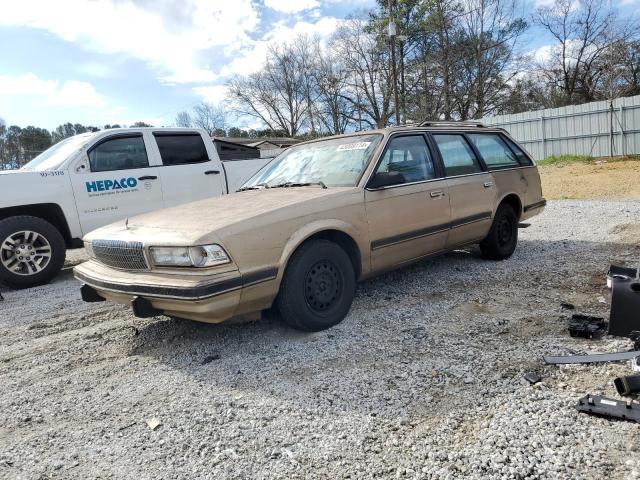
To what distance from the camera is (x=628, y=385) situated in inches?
94.3

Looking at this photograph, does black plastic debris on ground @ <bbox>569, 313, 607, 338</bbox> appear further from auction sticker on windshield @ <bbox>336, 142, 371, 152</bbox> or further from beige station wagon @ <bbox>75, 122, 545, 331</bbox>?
auction sticker on windshield @ <bbox>336, 142, 371, 152</bbox>

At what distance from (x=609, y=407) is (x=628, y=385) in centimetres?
21

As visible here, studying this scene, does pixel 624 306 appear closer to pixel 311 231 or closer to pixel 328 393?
pixel 328 393

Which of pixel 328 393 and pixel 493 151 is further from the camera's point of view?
pixel 493 151

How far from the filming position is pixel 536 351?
9.91 feet

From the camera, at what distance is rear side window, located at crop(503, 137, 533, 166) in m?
5.86

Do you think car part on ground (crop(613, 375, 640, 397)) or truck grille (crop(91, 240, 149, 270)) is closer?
car part on ground (crop(613, 375, 640, 397))

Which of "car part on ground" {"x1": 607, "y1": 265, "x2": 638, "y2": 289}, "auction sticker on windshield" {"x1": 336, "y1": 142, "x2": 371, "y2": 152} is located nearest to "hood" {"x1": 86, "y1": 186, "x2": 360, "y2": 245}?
"auction sticker on windshield" {"x1": 336, "y1": 142, "x2": 371, "y2": 152}

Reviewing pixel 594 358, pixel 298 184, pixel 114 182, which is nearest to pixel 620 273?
pixel 594 358

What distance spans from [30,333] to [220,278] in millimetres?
2239

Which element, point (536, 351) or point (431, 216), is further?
point (431, 216)

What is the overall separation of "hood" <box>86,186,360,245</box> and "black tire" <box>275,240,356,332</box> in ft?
1.15

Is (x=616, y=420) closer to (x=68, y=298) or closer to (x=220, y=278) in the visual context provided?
(x=220, y=278)

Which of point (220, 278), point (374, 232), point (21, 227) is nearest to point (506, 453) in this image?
point (220, 278)
